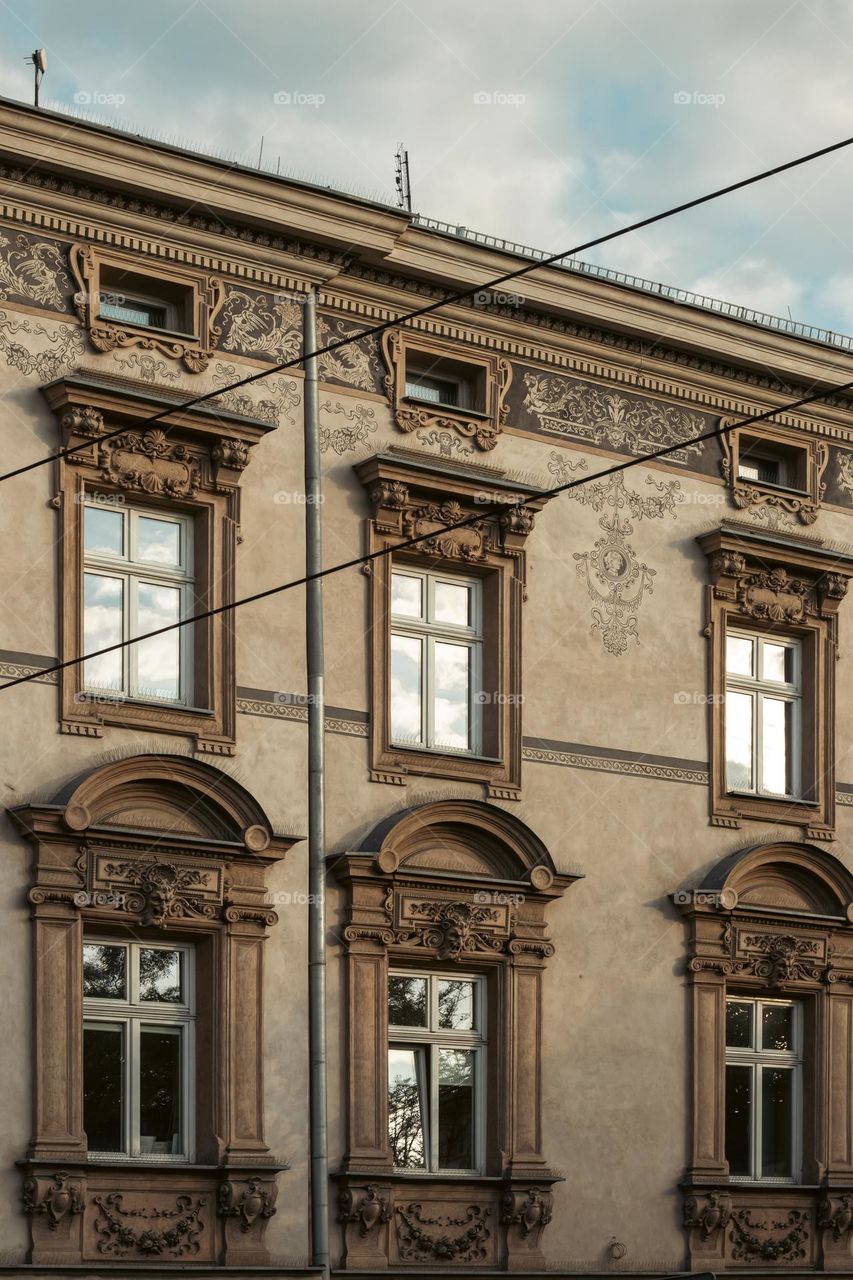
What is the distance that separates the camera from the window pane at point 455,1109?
73.2 ft

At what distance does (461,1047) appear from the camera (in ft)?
74.0

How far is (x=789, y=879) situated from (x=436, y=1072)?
16.0 feet

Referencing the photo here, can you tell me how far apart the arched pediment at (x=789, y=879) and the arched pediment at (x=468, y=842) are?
2364 millimetres

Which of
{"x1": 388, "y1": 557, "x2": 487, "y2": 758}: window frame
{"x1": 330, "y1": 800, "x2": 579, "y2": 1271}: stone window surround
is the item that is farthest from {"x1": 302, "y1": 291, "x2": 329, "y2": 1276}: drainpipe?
{"x1": 388, "y1": 557, "x2": 487, "y2": 758}: window frame

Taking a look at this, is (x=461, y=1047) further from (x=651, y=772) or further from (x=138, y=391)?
(x=138, y=391)

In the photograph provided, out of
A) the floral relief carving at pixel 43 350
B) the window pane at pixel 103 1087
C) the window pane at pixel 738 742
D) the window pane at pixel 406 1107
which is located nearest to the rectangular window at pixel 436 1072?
the window pane at pixel 406 1107

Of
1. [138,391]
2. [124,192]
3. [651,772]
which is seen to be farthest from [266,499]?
[651,772]

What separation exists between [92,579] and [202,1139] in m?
5.10

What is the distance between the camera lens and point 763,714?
2558cm

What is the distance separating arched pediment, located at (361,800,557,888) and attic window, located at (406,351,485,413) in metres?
4.20

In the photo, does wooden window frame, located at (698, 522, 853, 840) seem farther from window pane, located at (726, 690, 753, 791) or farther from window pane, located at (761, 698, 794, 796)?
window pane, located at (726, 690, 753, 791)

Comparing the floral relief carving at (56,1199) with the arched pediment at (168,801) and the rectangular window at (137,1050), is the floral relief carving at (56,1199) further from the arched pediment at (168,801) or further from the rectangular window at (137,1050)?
the arched pediment at (168,801)

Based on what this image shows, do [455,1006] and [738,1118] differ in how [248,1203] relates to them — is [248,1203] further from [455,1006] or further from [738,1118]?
[738,1118]

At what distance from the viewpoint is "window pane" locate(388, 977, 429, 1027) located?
22227 millimetres
